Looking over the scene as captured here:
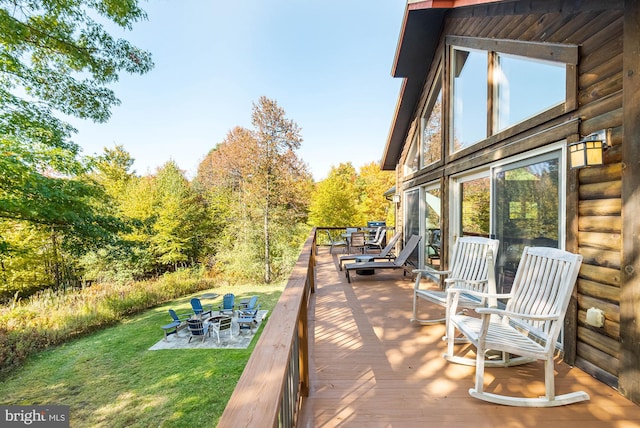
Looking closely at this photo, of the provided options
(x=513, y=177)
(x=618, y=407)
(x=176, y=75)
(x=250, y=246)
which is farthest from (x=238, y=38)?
(x=618, y=407)

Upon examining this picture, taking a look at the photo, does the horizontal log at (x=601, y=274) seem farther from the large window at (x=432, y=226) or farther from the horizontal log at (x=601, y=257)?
the large window at (x=432, y=226)

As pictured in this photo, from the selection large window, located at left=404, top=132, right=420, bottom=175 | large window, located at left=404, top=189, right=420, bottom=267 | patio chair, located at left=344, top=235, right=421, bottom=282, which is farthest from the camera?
large window, located at left=404, top=132, right=420, bottom=175

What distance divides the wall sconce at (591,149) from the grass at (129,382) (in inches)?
261

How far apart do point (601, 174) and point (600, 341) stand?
1387mm

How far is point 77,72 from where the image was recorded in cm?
828

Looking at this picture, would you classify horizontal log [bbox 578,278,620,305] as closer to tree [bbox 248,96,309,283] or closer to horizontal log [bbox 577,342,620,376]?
horizontal log [bbox 577,342,620,376]

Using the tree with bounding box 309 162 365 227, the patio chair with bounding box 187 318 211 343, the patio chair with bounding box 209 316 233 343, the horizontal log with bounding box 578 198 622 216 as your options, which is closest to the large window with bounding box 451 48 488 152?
the horizontal log with bounding box 578 198 622 216

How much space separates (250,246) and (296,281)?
54.1 ft

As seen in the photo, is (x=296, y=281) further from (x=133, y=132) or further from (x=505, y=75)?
(x=133, y=132)

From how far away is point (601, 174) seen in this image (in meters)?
2.44

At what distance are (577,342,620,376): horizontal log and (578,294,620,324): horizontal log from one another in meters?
0.31

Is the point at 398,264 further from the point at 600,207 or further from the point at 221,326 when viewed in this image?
the point at 221,326

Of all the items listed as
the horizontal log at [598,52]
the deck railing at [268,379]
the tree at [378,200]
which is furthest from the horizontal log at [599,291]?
the tree at [378,200]

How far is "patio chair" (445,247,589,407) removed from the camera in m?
2.07
